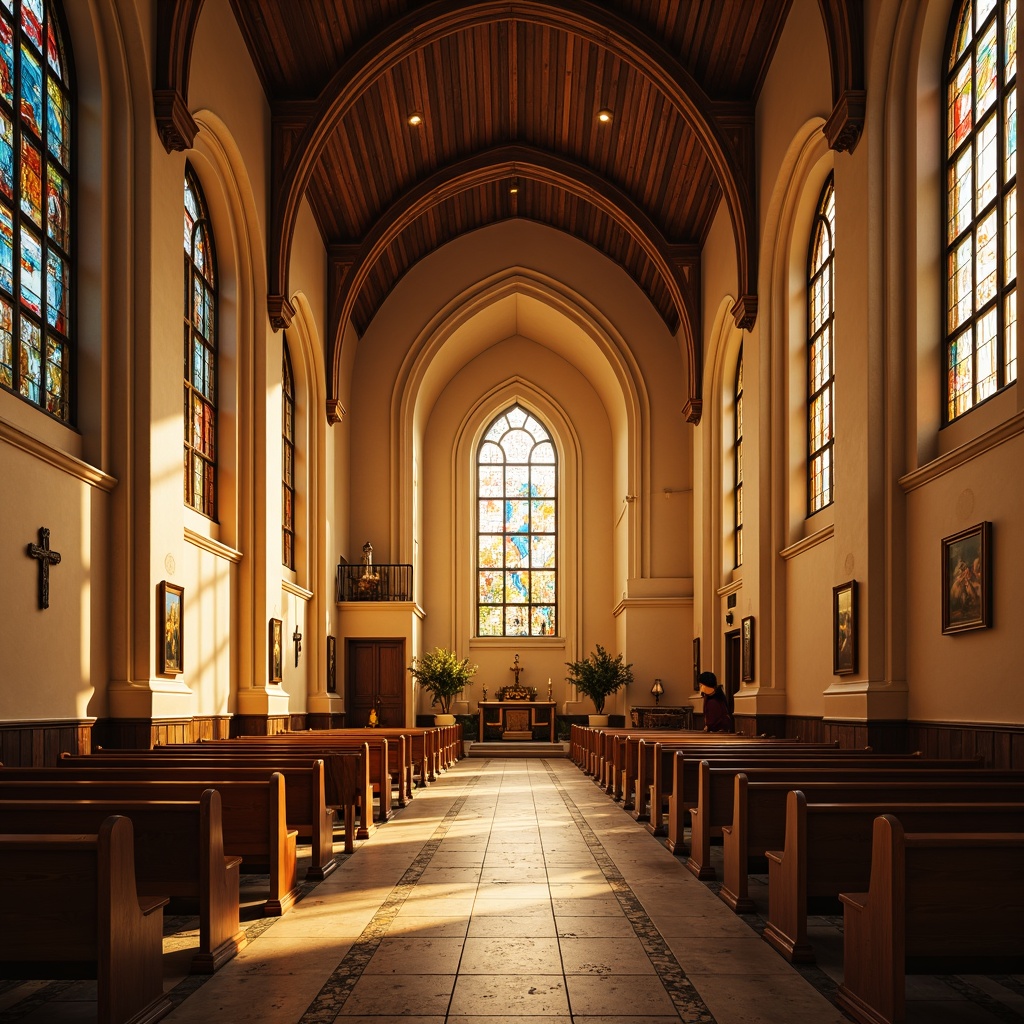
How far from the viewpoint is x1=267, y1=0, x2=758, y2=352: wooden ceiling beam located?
14.9 meters

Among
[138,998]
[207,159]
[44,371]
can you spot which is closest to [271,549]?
[207,159]

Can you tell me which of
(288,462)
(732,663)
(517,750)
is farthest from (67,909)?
(517,750)

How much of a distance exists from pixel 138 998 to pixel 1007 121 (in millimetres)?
8165

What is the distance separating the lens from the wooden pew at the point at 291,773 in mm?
6656

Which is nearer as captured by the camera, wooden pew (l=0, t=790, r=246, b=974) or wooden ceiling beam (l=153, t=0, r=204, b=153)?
wooden pew (l=0, t=790, r=246, b=974)

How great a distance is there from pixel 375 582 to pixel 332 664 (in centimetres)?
195

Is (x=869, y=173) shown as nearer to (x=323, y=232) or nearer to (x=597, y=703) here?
(x=323, y=232)

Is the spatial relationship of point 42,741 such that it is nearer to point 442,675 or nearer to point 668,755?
point 668,755

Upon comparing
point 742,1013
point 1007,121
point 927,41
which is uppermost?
point 927,41

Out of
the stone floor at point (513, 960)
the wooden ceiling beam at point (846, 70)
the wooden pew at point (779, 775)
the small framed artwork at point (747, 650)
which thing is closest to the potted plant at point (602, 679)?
the small framed artwork at point (747, 650)

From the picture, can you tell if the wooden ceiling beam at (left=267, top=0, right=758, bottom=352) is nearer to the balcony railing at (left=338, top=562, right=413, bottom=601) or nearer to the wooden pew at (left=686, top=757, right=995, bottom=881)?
the balcony railing at (left=338, top=562, right=413, bottom=601)

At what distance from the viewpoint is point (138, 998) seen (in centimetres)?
407

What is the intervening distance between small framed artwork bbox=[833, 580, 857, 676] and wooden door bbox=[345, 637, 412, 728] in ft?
38.6

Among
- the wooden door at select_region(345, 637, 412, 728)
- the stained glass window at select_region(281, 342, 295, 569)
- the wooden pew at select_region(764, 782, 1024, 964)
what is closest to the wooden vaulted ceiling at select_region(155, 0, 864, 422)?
the stained glass window at select_region(281, 342, 295, 569)
